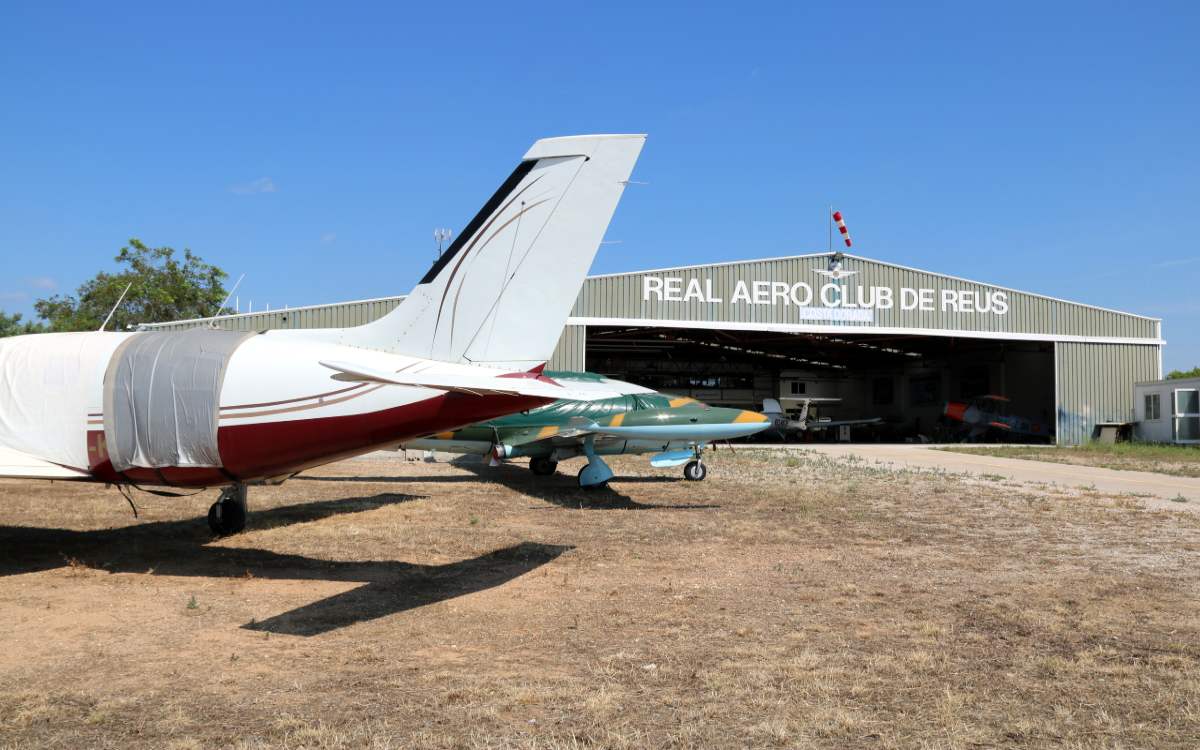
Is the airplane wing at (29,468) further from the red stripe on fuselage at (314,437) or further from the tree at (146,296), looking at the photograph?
the tree at (146,296)

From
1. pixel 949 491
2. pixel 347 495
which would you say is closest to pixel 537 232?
pixel 347 495

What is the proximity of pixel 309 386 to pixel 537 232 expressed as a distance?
2826 millimetres

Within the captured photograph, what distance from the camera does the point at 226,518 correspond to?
10773 mm

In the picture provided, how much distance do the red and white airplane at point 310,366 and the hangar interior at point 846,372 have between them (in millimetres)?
28726

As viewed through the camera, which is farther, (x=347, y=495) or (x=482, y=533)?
(x=347, y=495)

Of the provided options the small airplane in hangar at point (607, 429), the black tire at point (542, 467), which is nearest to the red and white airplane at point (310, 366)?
the small airplane in hangar at point (607, 429)

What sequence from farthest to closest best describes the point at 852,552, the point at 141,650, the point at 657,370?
the point at 657,370
the point at 852,552
the point at 141,650

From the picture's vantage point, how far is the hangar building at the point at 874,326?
29.8 m

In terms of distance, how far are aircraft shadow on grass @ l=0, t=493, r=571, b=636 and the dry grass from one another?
67.9 ft

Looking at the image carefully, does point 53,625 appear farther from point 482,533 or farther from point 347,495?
point 347,495

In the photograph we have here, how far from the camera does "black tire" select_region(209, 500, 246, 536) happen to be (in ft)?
35.2

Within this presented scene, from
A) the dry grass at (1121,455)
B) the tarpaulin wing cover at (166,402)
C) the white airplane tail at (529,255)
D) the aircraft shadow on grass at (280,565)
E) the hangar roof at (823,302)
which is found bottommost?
the dry grass at (1121,455)

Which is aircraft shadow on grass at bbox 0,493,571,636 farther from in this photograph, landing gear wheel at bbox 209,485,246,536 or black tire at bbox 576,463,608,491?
black tire at bbox 576,463,608,491

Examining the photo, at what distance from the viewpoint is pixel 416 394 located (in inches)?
305
